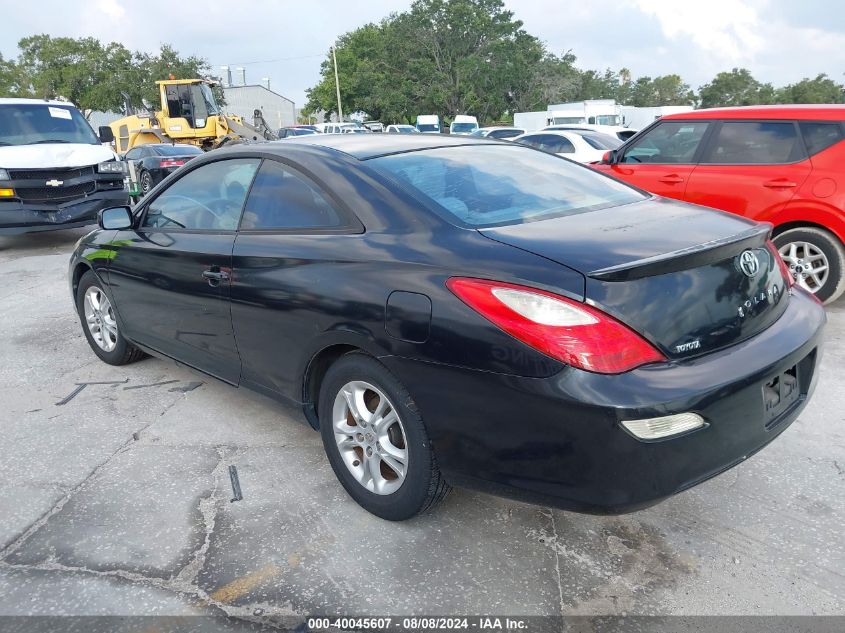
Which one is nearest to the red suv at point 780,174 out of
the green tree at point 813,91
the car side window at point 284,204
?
the car side window at point 284,204

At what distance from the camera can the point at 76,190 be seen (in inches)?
368

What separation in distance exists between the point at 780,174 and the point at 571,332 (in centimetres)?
452

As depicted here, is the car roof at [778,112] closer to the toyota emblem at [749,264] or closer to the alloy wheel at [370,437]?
the toyota emblem at [749,264]

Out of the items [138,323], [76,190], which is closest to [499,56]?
[76,190]

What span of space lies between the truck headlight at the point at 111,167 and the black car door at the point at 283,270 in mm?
7677

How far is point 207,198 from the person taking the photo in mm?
3545

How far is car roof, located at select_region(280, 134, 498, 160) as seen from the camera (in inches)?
119

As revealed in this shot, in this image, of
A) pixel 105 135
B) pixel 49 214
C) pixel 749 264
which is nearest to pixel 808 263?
pixel 749 264

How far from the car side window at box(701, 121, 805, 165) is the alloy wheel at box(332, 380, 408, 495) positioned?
4686mm

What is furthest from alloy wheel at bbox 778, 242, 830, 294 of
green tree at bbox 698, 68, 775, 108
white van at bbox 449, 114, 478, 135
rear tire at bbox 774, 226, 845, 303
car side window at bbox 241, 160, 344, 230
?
green tree at bbox 698, 68, 775, 108

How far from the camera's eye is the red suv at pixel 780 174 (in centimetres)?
533

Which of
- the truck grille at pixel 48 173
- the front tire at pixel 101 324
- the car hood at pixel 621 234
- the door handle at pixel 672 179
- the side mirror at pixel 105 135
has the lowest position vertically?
the front tire at pixel 101 324

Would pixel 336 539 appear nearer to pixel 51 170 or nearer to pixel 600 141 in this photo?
pixel 51 170

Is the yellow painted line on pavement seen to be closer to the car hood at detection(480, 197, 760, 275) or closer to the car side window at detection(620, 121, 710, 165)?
the car hood at detection(480, 197, 760, 275)
